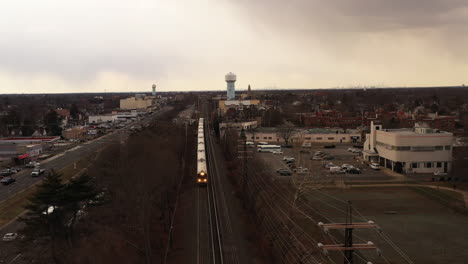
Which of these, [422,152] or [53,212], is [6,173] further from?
[422,152]

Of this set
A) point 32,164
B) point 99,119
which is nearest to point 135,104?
point 99,119

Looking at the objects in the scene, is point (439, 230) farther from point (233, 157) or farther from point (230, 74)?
point (230, 74)

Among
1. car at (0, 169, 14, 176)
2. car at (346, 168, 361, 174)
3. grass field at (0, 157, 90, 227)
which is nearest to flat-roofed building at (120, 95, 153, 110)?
car at (0, 169, 14, 176)

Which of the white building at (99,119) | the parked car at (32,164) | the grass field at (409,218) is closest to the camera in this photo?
the grass field at (409,218)

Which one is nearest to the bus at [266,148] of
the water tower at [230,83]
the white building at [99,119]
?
the white building at [99,119]

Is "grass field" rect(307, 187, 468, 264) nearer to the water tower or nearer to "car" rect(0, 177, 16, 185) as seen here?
"car" rect(0, 177, 16, 185)

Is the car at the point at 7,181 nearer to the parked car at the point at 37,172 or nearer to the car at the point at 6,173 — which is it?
the parked car at the point at 37,172
